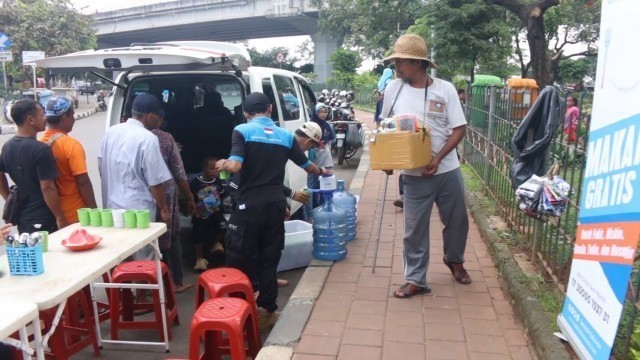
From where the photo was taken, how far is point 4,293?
2.40 m

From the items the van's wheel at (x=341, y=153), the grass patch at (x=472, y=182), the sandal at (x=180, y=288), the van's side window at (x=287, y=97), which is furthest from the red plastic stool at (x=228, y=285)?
the van's wheel at (x=341, y=153)

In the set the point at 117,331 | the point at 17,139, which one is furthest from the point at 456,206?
the point at 17,139

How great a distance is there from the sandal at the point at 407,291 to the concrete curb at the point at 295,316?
0.61 metres

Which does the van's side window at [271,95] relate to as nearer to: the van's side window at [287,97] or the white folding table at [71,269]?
the van's side window at [287,97]

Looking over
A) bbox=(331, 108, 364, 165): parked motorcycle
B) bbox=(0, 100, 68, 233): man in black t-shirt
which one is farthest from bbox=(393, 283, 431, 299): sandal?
bbox=(331, 108, 364, 165): parked motorcycle

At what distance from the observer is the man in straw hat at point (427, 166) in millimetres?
A: 3705

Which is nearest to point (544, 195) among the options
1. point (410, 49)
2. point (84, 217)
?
point (410, 49)

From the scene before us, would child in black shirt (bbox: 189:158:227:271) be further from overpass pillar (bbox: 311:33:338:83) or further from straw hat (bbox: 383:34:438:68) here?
overpass pillar (bbox: 311:33:338:83)

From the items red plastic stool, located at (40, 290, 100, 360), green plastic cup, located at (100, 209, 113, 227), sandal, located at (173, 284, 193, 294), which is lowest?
sandal, located at (173, 284, 193, 294)

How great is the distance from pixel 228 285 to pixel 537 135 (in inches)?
95.4

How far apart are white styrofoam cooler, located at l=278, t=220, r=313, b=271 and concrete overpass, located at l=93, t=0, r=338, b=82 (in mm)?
34422

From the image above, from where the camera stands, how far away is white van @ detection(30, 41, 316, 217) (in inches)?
174

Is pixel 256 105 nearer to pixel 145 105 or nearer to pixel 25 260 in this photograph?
pixel 145 105

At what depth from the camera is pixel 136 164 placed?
12.7ft
